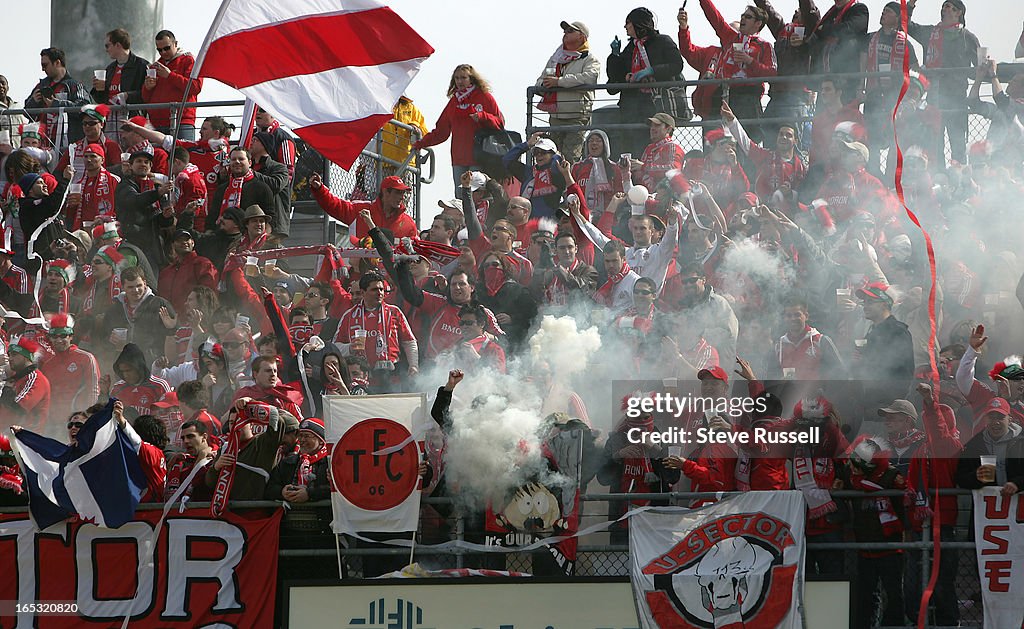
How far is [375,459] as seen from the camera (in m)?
10.4

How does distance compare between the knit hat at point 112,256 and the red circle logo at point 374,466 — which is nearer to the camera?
the red circle logo at point 374,466

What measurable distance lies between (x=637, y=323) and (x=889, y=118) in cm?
419

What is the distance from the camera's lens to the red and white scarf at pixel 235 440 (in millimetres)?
10398

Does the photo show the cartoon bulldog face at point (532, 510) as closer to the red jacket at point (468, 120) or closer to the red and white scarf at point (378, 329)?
the red and white scarf at point (378, 329)

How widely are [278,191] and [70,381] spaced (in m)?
2.78

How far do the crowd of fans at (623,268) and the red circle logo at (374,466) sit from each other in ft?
0.77

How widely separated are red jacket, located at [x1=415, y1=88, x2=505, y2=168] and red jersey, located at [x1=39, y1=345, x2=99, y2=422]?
167 inches

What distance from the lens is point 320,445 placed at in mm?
10641

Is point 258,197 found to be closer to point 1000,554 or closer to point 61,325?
point 61,325

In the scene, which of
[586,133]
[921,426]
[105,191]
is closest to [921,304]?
[921,426]

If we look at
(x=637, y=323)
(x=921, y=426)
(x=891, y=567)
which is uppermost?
(x=637, y=323)

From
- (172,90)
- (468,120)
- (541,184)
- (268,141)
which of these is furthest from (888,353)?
(172,90)

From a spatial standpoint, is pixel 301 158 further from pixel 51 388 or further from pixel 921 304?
pixel 921 304

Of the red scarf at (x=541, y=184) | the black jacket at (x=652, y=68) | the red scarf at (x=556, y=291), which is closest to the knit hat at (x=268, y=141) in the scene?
the red scarf at (x=541, y=184)
